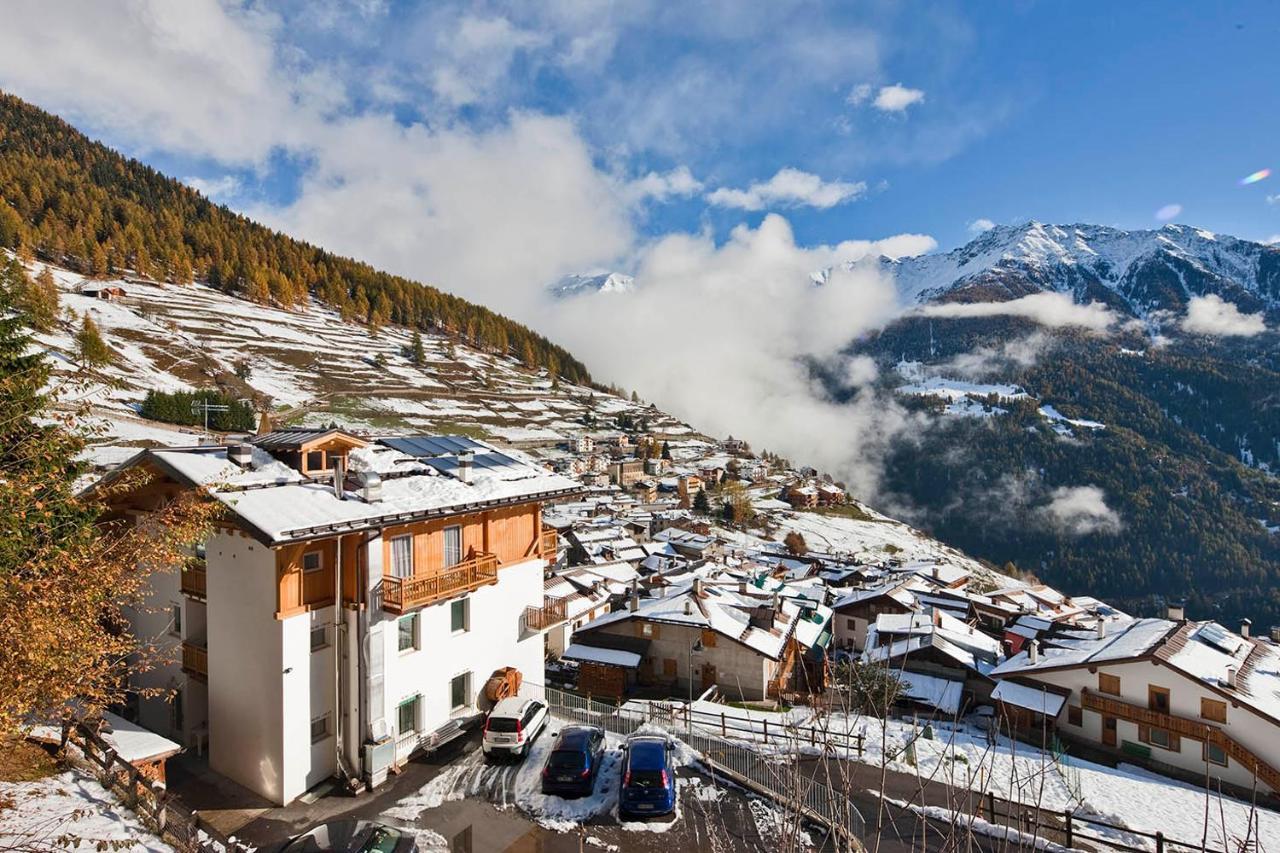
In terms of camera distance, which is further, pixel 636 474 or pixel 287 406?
pixel 636 474

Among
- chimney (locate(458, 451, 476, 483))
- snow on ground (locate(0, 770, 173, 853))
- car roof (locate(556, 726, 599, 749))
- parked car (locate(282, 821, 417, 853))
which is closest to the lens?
snow on ground (locate(0, 770, 173, 853))

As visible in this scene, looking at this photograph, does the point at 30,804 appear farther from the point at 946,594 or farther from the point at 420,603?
the point at 946,594

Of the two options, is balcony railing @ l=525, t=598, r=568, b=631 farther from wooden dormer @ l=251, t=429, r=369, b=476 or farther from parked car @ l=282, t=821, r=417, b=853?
parked car @ l=282, t=821, r=417, b=853

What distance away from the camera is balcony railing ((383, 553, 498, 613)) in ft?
51.4

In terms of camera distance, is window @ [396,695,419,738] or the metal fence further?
window @ [396,695,419,738]

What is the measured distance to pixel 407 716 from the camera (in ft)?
56.3

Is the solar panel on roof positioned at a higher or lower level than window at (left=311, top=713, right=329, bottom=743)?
higher

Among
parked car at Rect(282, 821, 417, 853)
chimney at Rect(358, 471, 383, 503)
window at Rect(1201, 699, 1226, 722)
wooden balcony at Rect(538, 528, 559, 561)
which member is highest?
chimney at Rect(358, 471, 383, 503)

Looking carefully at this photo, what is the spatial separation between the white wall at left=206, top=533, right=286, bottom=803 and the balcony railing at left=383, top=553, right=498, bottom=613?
8.35 feet

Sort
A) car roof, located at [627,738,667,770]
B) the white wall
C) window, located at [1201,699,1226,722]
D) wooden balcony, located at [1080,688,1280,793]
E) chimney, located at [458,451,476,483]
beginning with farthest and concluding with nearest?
window, located at [1201,699,1226,722]
wooden balcony, located at [1080,688,1280,793]
chimney, located at [458,451,476,483]
car roof, located at [627,738,667,770]
the white wall

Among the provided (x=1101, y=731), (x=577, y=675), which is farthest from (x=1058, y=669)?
(x=577, y=675)

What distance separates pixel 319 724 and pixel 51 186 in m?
200

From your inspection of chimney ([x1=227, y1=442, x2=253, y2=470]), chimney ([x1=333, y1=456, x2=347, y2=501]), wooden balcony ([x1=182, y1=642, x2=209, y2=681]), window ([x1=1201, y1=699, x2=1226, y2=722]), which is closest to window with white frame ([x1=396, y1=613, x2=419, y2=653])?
chimney ([x1=333, y1=456, x2=347, y2=501])

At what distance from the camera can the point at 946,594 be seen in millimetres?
65875
